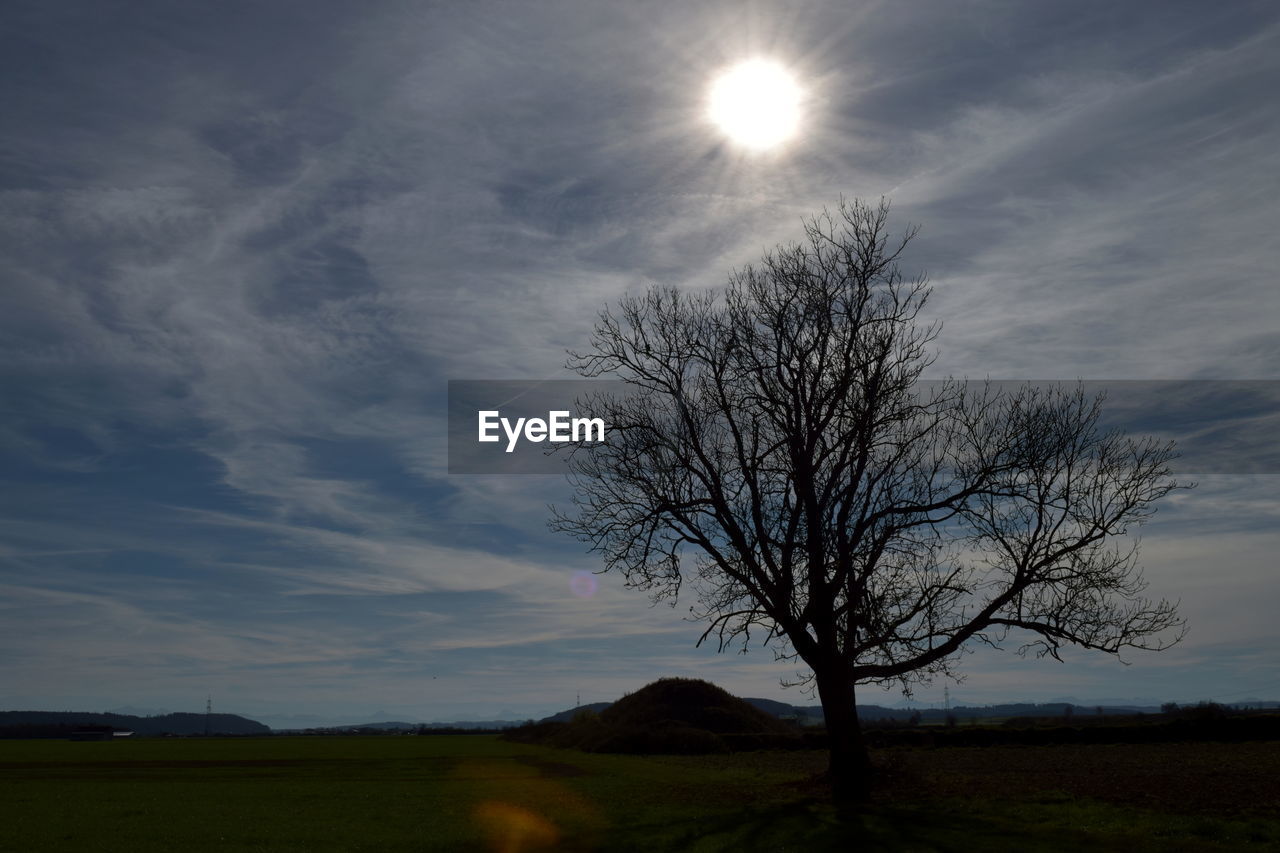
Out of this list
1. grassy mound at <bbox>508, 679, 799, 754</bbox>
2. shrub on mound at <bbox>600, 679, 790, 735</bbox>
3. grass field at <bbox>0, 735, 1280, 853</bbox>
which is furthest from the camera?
shrub on mound at <bbox>600, 679, 790, 735</bbox>

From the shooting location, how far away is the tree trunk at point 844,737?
25802 millimetres

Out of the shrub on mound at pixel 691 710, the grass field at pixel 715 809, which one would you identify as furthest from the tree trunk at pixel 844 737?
the shrub on mound at pixel 691 710

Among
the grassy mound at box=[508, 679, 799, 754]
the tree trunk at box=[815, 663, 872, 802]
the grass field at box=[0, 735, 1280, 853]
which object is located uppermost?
the tree trunk at box=[815, 663, 872, 802]

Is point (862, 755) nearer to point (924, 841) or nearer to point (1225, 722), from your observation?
point (924, 841)

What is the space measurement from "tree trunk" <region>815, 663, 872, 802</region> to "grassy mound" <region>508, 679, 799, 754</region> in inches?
1517

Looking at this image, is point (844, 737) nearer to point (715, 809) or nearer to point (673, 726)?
point (715, 809)

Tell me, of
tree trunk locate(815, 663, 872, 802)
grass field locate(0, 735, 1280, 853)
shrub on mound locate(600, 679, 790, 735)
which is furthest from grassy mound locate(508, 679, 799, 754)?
tree trunk locate(815, 663, 872, 802)

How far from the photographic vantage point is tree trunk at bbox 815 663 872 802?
25.8m

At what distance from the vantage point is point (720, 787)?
3209cm

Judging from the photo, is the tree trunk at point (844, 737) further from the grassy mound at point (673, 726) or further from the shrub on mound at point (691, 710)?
the shrub on mound at point (691, 710)

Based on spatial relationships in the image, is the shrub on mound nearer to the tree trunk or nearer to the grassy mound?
the grassy mound

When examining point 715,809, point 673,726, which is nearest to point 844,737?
point 715,809

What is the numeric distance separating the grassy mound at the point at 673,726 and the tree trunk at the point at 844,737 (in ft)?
126

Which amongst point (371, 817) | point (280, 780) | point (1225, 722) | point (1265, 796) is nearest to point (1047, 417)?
point (1265, 796)
